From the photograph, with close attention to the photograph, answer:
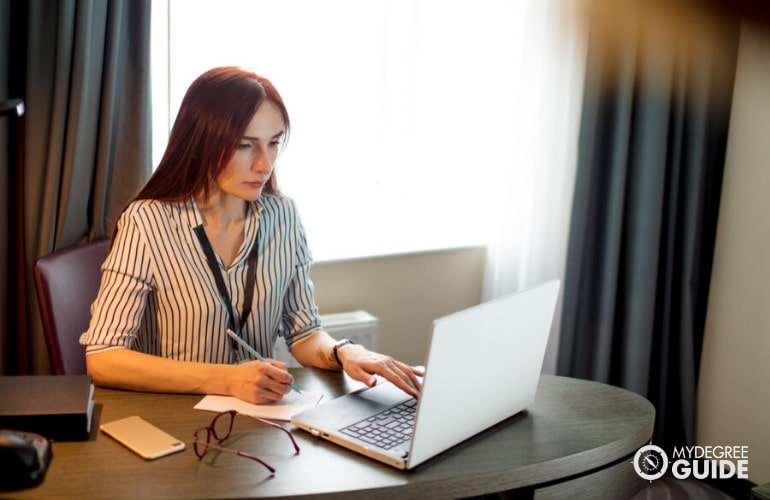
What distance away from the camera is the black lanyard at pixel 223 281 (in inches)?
71.7

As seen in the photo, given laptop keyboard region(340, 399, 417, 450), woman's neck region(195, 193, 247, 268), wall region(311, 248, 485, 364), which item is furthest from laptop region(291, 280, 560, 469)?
wall region(311, 248, 485, 364)

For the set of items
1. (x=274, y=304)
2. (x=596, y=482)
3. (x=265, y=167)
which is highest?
(x=265, y=167)

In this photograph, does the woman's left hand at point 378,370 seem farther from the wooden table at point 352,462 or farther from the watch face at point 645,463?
the watch face at point 645,463

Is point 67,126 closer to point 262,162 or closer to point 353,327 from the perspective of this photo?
point 262,162

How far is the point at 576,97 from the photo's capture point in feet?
9.48

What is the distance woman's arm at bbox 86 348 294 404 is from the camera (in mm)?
1539

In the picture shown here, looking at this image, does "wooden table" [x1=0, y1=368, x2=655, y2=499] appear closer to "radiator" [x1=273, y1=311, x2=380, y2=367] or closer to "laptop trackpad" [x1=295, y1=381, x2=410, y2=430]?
"laptop trackpad" [x1=295, y1=381, x2=410, y2=430]

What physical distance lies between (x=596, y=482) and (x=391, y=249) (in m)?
1.48

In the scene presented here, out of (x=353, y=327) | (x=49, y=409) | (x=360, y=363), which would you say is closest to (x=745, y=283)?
(x=353, y=327)

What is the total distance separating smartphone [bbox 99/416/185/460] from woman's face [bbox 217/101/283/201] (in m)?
0.58

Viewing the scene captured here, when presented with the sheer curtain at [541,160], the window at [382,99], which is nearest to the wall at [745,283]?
the sheer curtain at [541,160]

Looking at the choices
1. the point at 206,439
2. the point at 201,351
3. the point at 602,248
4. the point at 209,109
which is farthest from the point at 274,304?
the point at 602,248

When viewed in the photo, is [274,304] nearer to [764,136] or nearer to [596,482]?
[596,482]

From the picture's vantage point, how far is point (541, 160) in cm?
288
